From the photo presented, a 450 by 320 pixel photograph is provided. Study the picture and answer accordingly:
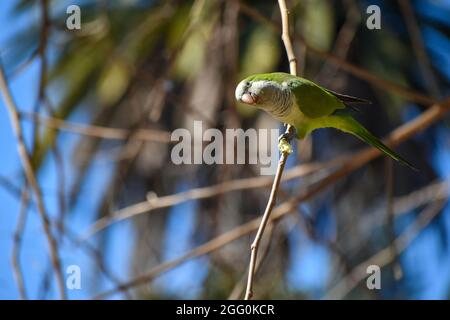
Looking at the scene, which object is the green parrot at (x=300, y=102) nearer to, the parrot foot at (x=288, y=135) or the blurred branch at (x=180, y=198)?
the parrot foot at (x=288, y=135)

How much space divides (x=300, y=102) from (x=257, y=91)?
0.65 feet

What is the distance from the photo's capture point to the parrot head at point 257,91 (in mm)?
1936

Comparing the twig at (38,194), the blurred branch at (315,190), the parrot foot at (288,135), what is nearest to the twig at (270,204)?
the parrot foot at (288,135)

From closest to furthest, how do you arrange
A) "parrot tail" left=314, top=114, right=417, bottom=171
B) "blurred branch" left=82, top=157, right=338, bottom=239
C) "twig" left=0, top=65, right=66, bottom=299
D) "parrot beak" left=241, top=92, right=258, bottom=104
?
"parrot beak" left=241, top=92, right=258, bottom=104, "parrot tail" left=314, top=114, right=417, bottom=171, "twig" left=0, top=65, right=66, bottom=299, "blurred branch" left=82, top=157, right=338, bottom=239

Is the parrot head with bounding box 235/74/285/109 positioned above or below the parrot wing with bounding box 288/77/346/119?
below

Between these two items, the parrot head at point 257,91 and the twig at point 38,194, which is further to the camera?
the twig at point 38,194

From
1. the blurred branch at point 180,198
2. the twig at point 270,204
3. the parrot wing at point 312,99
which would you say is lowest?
the twig at point 270,204

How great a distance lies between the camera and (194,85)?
26.3ft

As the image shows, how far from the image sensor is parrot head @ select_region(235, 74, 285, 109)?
6.35 feet

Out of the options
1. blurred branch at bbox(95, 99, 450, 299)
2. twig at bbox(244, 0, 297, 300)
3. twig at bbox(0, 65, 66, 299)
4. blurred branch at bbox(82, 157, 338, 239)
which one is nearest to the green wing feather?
twig at bbox(244, 0, 297, 300)

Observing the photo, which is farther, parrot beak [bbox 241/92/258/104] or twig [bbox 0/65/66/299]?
twig [bbox 0/65/66/299]

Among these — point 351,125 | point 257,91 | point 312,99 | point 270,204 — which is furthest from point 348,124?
point 270,204

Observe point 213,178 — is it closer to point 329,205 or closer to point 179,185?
point 179,185

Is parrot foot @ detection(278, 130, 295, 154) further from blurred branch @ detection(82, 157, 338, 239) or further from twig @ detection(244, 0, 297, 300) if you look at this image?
blurred branch @ detection(82, 157, 338, 239)
